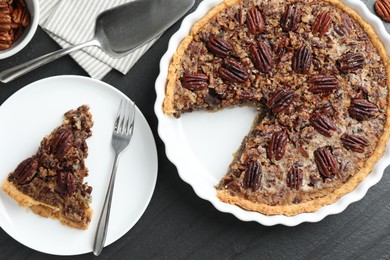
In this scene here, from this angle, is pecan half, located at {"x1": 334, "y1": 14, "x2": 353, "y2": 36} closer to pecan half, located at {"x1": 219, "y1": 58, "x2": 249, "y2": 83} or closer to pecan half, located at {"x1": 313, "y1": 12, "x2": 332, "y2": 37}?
pecan half, located at {"x1": 313, "y1": 12, "x2": 332, "y2": 37}

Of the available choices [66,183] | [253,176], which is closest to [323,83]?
[253,176]

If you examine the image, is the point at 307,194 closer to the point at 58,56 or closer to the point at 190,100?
the point at 190,100

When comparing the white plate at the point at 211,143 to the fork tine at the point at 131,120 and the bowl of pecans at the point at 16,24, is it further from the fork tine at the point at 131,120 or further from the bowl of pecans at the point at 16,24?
the bowl of pecans at the point at 16,24

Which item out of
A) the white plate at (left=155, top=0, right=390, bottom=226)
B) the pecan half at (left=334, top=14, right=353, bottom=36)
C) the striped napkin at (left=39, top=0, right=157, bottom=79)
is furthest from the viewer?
the striped napkin at (left=39, top=0, right=157, bottom=79)

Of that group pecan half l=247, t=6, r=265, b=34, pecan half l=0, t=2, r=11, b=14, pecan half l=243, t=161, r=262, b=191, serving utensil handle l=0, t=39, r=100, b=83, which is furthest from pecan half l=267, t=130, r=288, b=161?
pecan half l=0, t=2, r=11, b=14

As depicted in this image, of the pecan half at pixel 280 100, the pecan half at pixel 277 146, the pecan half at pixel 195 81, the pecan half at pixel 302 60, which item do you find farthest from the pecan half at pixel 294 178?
the pecan half at pixel 195 81

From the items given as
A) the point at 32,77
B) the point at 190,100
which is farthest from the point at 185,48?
the point at 32,77

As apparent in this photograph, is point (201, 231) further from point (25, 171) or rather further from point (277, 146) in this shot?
point (25, 171)
